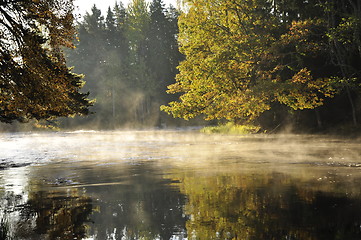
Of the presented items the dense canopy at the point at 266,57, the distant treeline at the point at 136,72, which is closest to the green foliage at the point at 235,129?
the dense canopy at the point at 266,57

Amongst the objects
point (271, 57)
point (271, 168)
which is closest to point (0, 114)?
point (271, 168)

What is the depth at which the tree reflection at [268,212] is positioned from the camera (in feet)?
23.4

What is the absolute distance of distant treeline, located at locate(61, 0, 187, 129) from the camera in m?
79.0

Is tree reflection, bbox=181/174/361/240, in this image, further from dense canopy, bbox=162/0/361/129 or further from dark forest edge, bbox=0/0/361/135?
dense canopy, bbox=162/0/361/129

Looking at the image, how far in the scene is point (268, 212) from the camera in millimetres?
8461

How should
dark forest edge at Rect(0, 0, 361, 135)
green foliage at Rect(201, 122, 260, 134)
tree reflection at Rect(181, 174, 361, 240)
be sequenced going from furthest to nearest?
green foliage at Rect(201, 122, 260, 134), dark forest edge at Rect(0, 0, 361, 135), tree reflection at Rect(181, 174, 361, 240)

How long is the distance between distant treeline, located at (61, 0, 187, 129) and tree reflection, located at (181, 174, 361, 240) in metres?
67.1

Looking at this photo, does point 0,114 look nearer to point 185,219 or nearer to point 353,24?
point 185,219

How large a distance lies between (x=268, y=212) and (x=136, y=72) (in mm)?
72237

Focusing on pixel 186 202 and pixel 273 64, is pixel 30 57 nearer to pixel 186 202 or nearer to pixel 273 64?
pixel 186 202

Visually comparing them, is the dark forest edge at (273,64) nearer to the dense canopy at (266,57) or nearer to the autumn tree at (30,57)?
the dense canopy at (266,57)

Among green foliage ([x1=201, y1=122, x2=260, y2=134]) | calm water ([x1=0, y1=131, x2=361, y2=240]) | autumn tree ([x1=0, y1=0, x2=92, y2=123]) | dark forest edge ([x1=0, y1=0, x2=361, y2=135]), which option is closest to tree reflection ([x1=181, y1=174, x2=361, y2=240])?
calm water ([x1=0, y1=131, x2=361, y2=240])

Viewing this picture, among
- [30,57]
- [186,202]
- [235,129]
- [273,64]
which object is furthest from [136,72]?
[186,202]

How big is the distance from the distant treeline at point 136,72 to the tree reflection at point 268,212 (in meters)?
67.1
